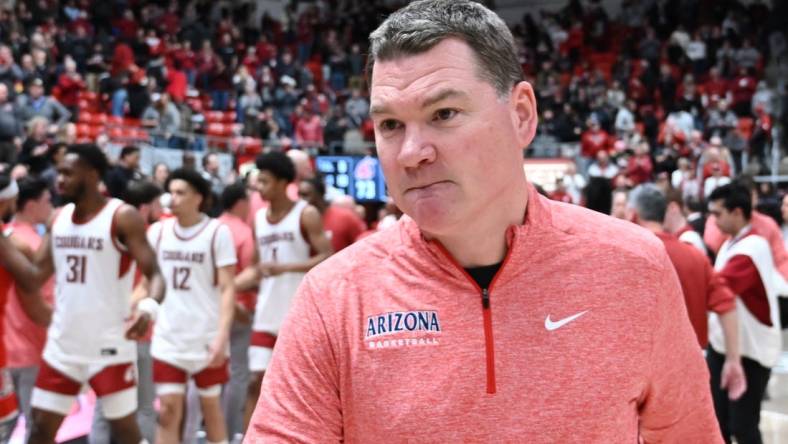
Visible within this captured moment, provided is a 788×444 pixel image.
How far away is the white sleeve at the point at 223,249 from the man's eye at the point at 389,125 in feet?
16.3

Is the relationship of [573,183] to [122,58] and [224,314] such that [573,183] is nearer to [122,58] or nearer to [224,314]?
[122,58]

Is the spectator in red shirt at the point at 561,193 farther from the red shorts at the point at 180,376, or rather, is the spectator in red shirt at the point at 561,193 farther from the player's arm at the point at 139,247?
the player's arm at the point at 139,247

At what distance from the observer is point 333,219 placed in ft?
25.1

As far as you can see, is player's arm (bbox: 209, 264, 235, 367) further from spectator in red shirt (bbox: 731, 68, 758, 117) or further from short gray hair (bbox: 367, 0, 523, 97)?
spectator in red shirt (bbox: 731, 68, 758, 117)

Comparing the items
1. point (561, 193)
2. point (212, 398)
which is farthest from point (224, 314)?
point (561, 193)

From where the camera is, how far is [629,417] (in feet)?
5.89

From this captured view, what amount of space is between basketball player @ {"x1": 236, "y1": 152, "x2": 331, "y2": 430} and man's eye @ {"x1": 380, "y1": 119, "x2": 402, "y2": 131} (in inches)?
196

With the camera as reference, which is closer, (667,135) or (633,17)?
(667,135)

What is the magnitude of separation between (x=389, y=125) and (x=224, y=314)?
4816 millimetres

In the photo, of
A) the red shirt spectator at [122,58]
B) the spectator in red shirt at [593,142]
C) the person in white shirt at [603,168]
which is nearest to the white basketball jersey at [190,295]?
the person in white shirt at [603,168]

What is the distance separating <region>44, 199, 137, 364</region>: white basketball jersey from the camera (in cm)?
588

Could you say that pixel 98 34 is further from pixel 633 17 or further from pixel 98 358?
pixel 98 358

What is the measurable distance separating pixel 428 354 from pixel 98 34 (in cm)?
2063

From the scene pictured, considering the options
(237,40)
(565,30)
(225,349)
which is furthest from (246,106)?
(225,349)
